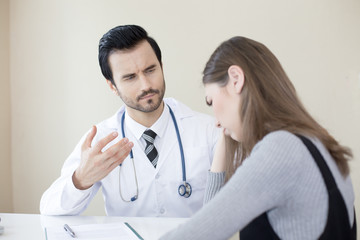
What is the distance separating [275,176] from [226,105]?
282mm

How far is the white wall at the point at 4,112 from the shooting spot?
2.47 m

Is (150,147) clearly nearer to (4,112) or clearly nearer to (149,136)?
(149,136)

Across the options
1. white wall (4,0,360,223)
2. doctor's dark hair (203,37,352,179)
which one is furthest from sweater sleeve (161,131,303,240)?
white wall (4,0,360,223)

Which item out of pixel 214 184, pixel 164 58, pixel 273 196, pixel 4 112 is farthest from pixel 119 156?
pixel 4 112

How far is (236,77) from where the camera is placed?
916mm

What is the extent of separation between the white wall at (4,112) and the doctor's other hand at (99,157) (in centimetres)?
128

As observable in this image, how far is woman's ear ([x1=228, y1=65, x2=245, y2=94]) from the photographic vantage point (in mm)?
904

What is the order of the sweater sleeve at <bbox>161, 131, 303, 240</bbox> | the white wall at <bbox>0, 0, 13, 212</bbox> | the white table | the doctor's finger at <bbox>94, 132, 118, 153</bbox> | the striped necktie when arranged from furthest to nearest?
the white wall at <bbox>0, 0, 13, 212</bbox> < the striped necktie < the doctor's finger at <bbox>94, 132, 118, 153</bbox> < the white table < the sweater sleeve at <bbox>161, 131, 303, 240</bbox>

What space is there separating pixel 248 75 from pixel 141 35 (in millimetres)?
985

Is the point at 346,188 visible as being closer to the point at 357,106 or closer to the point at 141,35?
→ the point at 141,35

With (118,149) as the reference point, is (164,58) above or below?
above

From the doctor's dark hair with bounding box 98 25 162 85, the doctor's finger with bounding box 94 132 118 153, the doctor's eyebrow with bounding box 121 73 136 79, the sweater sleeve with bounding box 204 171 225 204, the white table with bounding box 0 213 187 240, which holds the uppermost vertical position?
the doctor's dark hair with bounding box 98 25 162 85

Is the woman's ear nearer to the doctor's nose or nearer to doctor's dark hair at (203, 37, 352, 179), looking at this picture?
doctor's dark hair at (203, 37, 352, 179)

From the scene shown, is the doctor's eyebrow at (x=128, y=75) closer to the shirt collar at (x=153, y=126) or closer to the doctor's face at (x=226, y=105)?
the shirt collar at (x=153, y=126)
